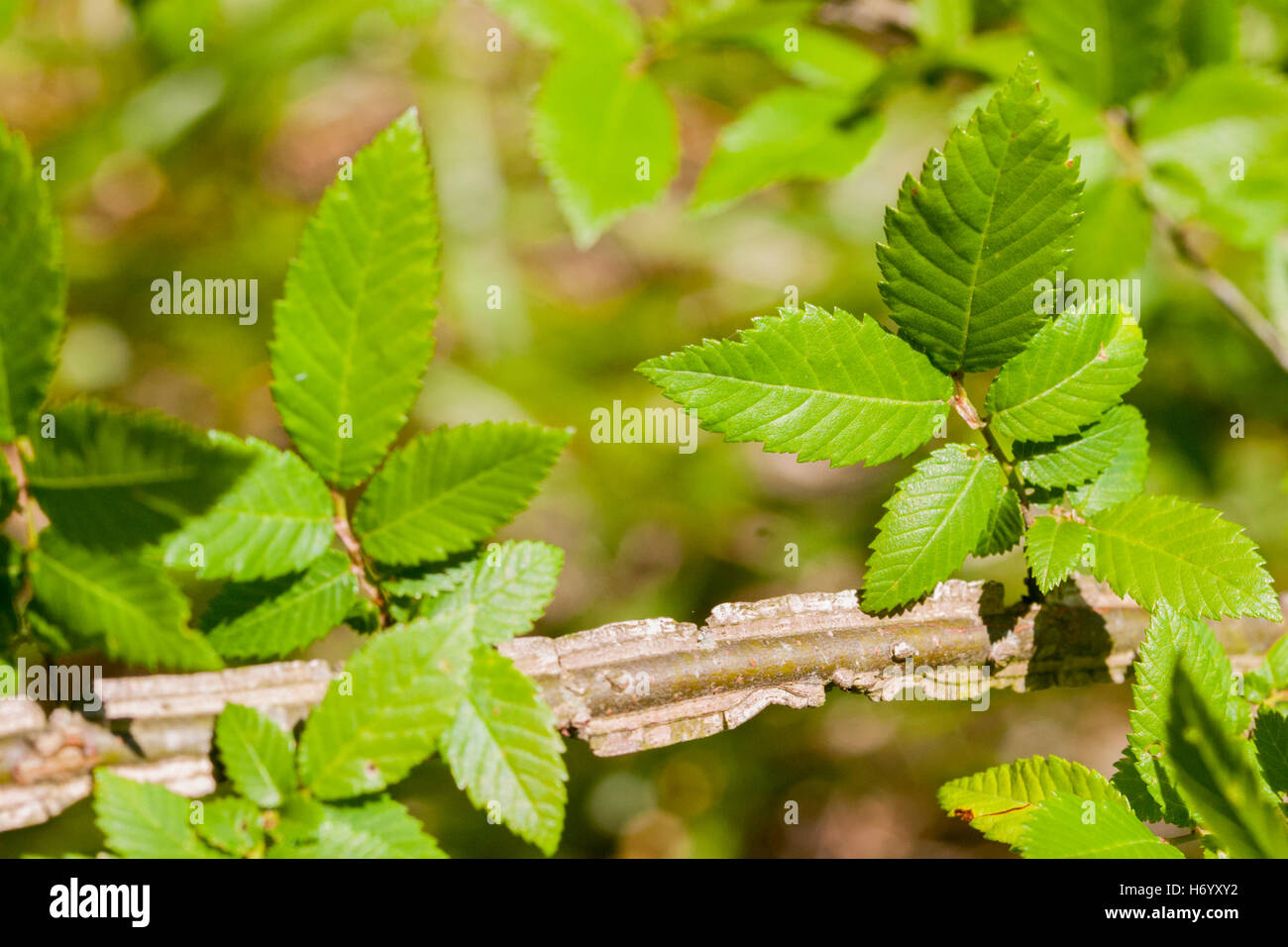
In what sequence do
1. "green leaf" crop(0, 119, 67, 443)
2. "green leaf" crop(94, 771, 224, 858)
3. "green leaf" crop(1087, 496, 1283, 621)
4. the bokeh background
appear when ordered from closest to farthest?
"green leaf" crop(0, 119, 67, 443), "green leaf" crop(94, 771, 224, 858), "green leaf" crop(1087, 496, 1283, 621), the bokeh background

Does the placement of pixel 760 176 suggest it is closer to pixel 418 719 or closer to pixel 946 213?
pixel 946 213

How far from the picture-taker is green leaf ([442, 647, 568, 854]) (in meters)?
1.00

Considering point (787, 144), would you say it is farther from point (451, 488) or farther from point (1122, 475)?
point (451, 488)

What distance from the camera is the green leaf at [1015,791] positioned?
1118 millimetres

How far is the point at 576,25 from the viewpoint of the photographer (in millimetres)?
1729

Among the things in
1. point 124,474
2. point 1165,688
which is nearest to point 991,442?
point 1165,688

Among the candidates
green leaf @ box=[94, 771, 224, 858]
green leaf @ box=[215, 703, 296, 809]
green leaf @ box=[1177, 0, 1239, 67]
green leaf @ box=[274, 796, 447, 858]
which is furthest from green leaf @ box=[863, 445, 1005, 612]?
green leaf @ box=[1177, 0, 1239, 67]

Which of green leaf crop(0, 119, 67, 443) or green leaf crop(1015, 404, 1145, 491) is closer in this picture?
green leaf crop(0, 119, 67, 443)

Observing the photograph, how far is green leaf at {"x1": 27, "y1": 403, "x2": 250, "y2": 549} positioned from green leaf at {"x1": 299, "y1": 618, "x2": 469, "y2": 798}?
27cm

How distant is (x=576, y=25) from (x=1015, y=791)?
1659 millimetres

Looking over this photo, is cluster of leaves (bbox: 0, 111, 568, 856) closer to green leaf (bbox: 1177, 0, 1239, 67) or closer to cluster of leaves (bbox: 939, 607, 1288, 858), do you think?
cluster of leaves (bbox: 939, 607, 1288, 858)

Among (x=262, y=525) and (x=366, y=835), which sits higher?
(x=262, y=525)

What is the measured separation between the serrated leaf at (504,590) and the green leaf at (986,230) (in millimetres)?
578
